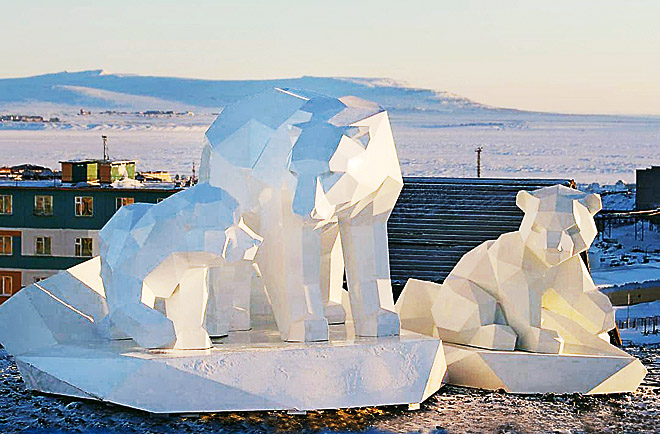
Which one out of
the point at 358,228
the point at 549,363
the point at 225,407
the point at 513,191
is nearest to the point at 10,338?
the point at 225,407

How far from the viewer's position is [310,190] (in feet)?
45.7

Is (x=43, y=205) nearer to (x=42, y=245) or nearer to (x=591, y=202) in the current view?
(x=42, y=245)

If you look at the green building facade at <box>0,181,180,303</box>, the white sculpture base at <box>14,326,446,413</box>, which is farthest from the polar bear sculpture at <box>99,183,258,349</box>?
the green building facade at <box>0,181,180,303</box>

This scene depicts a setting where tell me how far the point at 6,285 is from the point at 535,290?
20.9 m

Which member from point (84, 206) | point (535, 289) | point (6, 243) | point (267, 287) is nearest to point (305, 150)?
point (267, 287)

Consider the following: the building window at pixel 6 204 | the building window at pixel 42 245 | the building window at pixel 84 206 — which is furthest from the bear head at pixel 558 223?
the building window at pixel 6 204

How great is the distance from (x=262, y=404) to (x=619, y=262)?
28464mm

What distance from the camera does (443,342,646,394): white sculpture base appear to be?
14656 mm

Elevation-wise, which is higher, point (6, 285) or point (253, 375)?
point (253, 375)

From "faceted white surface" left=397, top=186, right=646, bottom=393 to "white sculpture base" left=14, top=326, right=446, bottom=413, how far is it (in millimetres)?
1031

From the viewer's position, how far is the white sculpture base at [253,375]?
533 inches

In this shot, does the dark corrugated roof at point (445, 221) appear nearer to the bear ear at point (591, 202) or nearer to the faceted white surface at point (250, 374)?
the bear ear at point (591, 202)

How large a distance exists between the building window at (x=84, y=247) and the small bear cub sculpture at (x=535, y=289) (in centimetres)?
1785

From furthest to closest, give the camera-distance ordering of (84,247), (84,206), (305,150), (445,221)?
1. (84,247)
2. (84,206)
3. (445,221)
4. (305,150)
